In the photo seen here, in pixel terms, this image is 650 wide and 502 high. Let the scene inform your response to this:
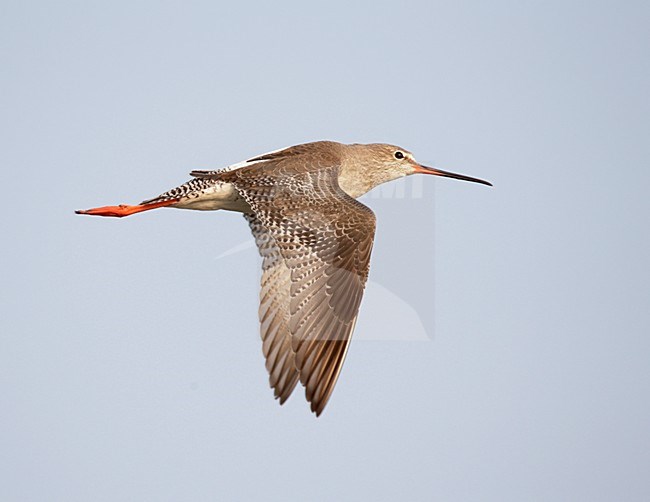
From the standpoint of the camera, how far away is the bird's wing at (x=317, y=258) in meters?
10.6

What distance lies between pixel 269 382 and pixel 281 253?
141 centimetres

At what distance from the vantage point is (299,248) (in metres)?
11.1

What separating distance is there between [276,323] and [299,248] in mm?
864

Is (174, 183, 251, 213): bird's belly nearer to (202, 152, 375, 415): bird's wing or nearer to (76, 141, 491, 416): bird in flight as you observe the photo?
(76, 141, 491, 416): bird in flight

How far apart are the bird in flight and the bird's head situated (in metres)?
0.89

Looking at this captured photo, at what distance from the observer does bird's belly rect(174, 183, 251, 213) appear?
39.3 ft

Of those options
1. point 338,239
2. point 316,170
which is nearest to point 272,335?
point 338,239

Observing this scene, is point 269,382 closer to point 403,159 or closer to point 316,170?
point 316,170

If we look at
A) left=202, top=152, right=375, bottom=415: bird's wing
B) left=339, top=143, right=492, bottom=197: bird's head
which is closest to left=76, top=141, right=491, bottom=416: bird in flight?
left=202, top=152, right=375, bottom=415: bird's wing

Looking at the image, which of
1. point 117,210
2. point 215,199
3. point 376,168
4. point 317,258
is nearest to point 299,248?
point 317,258

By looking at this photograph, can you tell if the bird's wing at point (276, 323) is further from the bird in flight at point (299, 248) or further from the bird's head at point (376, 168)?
the bird's head at point (376, 168)

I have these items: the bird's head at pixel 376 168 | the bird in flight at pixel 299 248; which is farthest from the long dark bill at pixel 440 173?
the bird in flight at pixel 299 248

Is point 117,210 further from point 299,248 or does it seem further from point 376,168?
point 376,168

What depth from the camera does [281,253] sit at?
36.4 ft
